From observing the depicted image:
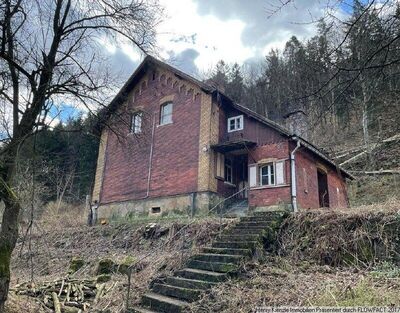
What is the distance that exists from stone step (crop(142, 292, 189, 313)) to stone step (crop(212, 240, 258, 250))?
233 centimetres

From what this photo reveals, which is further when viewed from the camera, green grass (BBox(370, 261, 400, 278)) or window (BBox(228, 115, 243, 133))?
window (BBox(228, 115, 243, 133))

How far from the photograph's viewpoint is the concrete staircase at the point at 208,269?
6.88 m

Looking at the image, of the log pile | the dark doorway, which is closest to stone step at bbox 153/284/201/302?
the log pile

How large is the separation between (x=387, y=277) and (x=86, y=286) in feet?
22.9

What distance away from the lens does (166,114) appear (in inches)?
765

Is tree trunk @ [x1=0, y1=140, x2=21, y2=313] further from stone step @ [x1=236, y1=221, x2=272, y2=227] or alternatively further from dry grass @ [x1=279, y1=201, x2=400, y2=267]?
stone step @ [x1=236, y1=221, x2=272, y2=227]

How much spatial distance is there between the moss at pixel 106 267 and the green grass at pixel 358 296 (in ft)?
21.8

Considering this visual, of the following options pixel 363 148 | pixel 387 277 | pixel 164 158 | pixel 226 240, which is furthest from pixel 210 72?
pixel 387 277

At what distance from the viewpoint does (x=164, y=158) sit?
18.2 m

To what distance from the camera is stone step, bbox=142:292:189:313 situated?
6.49 metres

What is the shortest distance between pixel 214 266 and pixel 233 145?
9.14 meters

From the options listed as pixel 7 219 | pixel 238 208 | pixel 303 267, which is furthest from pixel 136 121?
pixel 238 208

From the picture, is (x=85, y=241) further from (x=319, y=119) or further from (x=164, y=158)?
(x=319, y=119)

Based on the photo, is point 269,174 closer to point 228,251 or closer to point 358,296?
point 228,251
